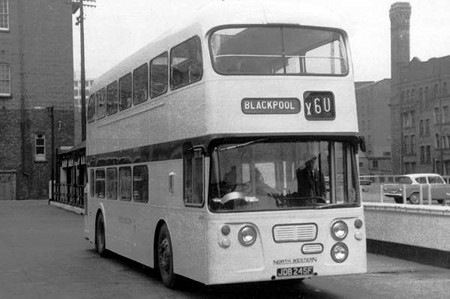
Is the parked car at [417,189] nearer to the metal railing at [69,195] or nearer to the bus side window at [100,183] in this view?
the bus side window at [100,183]

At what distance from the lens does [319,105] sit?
9195 mm

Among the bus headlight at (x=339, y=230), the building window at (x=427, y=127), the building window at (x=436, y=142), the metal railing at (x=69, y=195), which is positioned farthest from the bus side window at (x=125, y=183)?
the building window at (x=427, y=127)

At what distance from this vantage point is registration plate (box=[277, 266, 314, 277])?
8797 mm

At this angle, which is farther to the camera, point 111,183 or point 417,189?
point 417,189

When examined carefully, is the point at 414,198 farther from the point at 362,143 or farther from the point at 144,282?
the point at 362,143

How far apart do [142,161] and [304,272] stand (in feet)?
13.2

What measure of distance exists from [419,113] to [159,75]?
89.2 metres

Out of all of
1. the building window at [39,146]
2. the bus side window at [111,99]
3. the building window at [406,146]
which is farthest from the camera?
the building window at [406,146]

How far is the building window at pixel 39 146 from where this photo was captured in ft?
169

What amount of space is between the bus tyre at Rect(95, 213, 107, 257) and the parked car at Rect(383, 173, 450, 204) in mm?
7534

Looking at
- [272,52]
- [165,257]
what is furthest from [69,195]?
[272,52]

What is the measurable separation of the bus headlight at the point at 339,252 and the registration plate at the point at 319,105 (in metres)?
1.66

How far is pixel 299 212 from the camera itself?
8891 millimetres

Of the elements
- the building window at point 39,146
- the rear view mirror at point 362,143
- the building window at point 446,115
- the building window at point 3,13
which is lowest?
the rear view mirror at point 362,143
